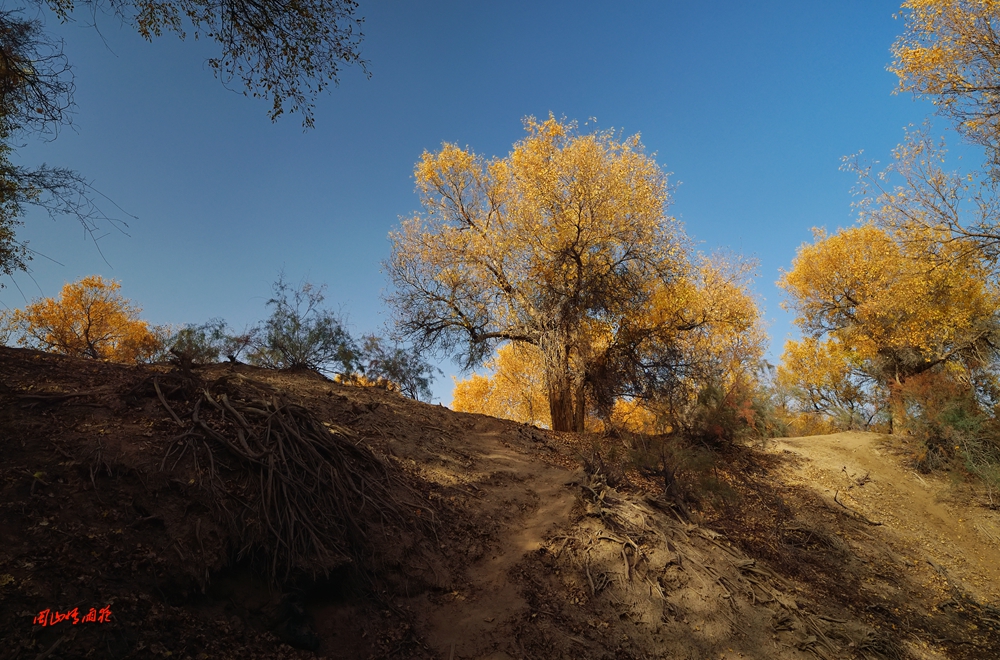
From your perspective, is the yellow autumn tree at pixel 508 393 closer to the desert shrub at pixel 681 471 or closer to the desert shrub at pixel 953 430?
the desert shrub at pixel 681 471

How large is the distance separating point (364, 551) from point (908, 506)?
1371 cm

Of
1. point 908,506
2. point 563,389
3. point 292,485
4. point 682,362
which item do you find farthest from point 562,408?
point 292,485

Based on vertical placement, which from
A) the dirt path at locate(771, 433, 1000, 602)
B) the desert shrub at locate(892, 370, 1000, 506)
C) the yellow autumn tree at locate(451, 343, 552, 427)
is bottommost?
the dirt path at locate(771, 433, 1000, 602)

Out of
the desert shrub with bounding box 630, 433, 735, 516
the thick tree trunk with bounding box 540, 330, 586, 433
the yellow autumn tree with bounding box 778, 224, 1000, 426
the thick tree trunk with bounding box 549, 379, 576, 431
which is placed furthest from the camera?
the yellow autumn tree with bounding box 778, 224, 1000, 426

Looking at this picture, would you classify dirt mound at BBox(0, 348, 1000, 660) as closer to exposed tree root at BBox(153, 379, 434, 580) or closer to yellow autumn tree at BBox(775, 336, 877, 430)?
exposed tree root at BBox(153, 379, 434, 580)

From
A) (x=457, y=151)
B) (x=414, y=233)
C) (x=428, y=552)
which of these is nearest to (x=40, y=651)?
(x=428, y=552)

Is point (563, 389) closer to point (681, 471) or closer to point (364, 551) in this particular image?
point (681, 471)

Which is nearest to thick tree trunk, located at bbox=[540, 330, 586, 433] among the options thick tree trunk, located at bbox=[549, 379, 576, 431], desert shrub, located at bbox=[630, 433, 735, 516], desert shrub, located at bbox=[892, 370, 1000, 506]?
thick tree trunk, located at bbox=[549, 379, 576, 431]

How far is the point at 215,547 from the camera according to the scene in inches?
195

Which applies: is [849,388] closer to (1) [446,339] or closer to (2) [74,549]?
(1) [446,339]

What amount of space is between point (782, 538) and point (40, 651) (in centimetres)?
1084
